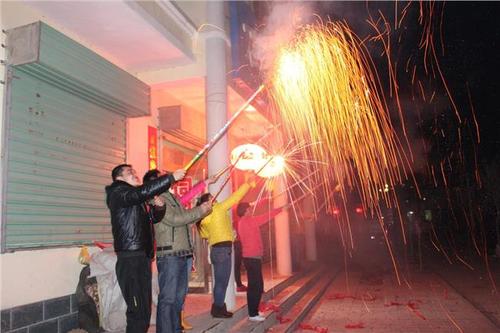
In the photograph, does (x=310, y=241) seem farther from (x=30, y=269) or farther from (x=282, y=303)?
(x=30, y=269)

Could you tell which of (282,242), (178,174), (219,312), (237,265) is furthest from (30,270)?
(282,242)

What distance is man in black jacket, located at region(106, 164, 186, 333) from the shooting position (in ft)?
12.1

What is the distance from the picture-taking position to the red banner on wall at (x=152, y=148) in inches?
→ 316

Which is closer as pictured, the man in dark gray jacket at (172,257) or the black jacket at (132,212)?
the black jacket at (132,212)

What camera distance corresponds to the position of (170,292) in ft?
14.2

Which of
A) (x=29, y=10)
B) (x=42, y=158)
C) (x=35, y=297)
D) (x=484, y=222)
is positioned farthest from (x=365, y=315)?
(x=484, y=222)

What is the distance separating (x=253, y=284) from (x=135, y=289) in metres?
2.78

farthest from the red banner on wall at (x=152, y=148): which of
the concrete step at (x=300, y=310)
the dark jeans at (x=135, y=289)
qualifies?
the dark jeans at (x=135, y=289)

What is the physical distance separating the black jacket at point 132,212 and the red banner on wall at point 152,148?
4113 mm

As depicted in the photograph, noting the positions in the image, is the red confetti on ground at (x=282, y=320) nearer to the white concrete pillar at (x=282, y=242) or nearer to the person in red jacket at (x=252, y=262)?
the person in red jacket at (x=252, y=262)

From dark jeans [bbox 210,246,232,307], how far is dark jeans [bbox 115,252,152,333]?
2.13 m

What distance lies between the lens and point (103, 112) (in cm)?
648

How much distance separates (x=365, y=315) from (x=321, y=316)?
2.79ft

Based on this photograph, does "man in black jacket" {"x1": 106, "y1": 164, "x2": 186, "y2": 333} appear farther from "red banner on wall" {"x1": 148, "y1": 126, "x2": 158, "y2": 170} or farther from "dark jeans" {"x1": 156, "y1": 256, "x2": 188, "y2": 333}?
"red banner on wall" {"x1": 148, "y1": 126, "x2": 158, "y2": 170}
